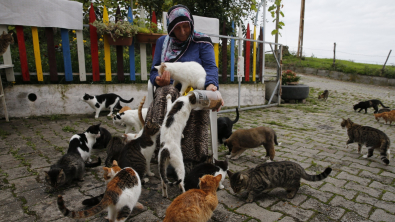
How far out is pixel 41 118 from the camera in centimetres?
588

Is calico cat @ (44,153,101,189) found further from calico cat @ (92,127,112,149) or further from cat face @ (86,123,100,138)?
calico cat @ (92,127,112,149)

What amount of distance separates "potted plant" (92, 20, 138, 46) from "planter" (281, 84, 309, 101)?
5551 millimetres

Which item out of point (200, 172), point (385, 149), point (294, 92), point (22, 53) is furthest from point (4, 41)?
point (294, 92)

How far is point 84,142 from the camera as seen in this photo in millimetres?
3596

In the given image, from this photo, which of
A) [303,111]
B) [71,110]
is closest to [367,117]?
[303,111]

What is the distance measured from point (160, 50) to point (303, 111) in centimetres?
567

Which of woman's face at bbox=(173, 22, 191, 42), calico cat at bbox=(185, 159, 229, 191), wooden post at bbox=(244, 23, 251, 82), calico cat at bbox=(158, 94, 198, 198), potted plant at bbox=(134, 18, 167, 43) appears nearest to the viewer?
calico cat at bbox=(158, 94, 198, 198)

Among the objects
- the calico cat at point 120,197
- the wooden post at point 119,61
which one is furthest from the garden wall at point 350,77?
the calico cat at point 120,197

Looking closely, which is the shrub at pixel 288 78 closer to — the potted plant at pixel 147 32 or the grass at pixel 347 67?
the potted plant at pixel 147 32

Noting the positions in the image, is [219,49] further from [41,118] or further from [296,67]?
[296,67]

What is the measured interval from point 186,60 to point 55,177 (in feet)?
6.99

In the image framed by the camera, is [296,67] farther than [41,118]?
Yes

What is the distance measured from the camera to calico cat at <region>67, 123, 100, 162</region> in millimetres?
3376

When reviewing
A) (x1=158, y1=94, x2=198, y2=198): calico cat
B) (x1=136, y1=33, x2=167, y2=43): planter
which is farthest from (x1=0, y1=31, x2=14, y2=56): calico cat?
(x1=158, y1=94, x2=198, y2=198): calico cat
